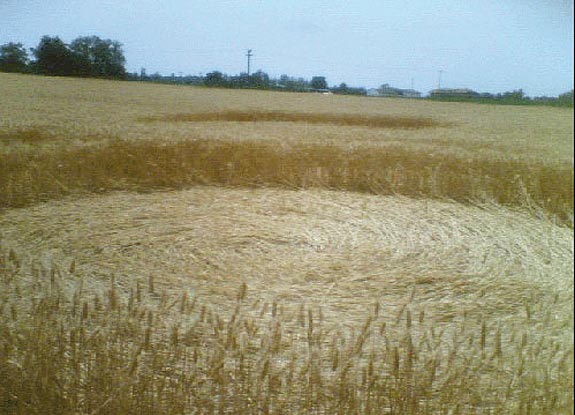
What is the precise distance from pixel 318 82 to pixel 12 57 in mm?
1532

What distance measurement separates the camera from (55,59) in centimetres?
201

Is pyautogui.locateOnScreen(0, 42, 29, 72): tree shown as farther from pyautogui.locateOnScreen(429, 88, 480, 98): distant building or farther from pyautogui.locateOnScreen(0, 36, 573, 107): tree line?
pyautogui.locateOnScreen(429, 88, 480, 98): distant building

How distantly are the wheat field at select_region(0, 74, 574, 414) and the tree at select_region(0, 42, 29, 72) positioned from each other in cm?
8

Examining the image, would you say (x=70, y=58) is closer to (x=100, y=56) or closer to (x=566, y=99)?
(x=100, y=56)

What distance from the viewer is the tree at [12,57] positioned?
1952 millimetres

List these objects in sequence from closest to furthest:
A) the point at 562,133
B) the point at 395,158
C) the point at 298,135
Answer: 1. the point at 562,133
2. the point at 298,135
3. the point at 395,158

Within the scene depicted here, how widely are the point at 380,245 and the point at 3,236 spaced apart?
191 centimetres

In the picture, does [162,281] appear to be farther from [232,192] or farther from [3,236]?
[3,236]

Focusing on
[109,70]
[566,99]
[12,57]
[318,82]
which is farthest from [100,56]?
[566,99]

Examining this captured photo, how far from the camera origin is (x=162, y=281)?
178cm

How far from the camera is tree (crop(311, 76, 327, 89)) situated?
1894mm

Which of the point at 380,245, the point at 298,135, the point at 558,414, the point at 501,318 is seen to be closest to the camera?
the point at 558,414

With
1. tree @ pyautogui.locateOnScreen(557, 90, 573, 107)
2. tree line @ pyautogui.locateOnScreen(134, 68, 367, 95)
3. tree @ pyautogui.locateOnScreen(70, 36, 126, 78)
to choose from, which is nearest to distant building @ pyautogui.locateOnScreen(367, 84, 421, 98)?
tree line @ pyautogui.locateOnScreen(134, 68, 367, 95)

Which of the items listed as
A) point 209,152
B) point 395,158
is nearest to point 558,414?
point 395,158
